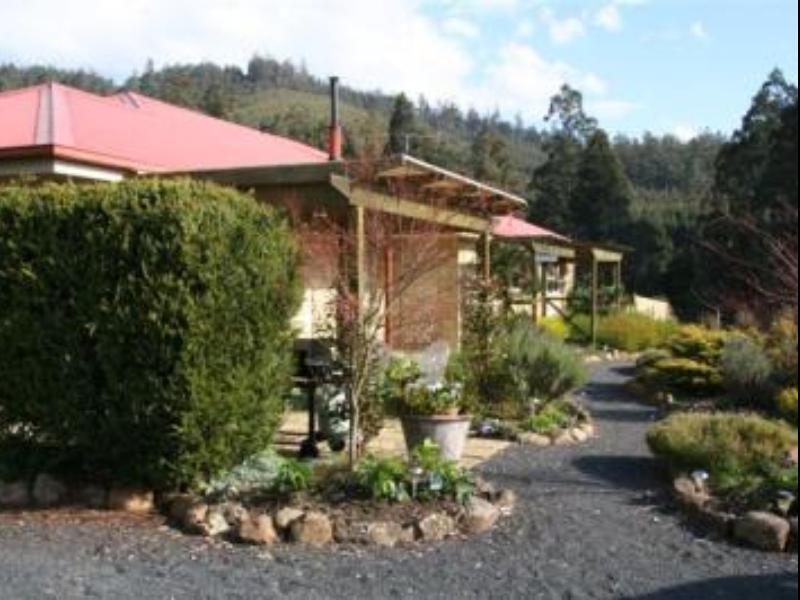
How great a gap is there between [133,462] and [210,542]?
3.68 feet

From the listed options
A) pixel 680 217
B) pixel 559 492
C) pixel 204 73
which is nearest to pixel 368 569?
pixel 559 492

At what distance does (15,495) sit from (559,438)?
5.51 m

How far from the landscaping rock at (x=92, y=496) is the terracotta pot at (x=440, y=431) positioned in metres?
2.59

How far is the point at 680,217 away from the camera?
4388cm

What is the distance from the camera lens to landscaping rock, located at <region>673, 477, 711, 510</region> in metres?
7.54

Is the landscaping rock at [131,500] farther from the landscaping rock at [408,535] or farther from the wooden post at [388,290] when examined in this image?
the wooden post at [388,290]

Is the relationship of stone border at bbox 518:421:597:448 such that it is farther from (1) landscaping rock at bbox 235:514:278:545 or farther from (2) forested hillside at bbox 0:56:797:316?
(2) forested hillside at bbox 0:56:797:316

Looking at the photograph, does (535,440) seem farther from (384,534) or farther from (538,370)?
(384,534)

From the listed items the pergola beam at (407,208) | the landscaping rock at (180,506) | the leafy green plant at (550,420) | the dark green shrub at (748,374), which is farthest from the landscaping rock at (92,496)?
the dark green shrub at (748,374)

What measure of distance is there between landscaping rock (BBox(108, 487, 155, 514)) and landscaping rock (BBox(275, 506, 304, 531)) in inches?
51.8

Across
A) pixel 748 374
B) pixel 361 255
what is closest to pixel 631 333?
pixel 748 374

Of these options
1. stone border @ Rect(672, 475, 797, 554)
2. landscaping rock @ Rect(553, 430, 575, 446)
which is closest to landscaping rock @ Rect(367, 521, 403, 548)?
stone border @ Rect(672, 475, 797, 554)

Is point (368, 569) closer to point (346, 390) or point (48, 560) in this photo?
point (48, 560)

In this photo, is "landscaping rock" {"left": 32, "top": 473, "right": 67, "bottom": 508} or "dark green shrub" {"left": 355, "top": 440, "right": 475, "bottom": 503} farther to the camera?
"landscaping rock" {"left": 32, "top": 473, "right": 67, "bottom": 508}
